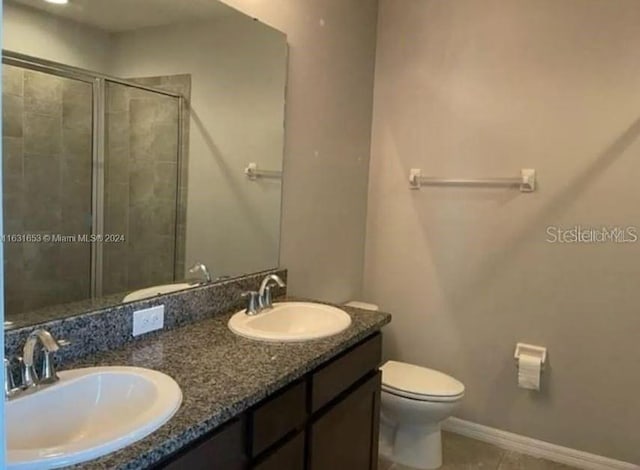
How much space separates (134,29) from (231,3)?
1.62ft

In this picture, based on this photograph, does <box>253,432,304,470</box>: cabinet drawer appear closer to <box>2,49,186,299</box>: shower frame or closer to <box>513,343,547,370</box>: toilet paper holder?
<box>2,49,186,299</box>: shower frame

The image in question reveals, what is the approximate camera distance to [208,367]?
1388 mm

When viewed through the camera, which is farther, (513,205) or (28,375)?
(513,205)

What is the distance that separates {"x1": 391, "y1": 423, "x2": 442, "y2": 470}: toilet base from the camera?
2.54 metres

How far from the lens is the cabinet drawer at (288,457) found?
1383 millimetres

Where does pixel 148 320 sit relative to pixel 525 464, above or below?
above

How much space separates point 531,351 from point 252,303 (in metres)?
1.61

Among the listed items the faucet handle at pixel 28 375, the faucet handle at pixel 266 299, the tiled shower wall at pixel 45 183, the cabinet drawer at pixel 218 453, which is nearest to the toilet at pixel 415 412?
the faucet handle at pixel 266 299

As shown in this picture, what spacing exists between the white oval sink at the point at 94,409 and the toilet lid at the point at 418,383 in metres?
1.48

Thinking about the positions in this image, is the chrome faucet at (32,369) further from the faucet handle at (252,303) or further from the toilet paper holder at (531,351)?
the toilet paper holder at (531,351)

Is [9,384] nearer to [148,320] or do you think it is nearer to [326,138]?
[148,320]

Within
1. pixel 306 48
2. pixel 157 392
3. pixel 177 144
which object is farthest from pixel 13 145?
pixel 306 48

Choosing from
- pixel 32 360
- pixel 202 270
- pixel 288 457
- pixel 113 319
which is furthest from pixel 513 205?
pixel 32 360

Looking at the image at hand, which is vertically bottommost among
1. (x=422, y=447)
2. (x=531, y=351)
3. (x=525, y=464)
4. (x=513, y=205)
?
(x=525, y=464)
